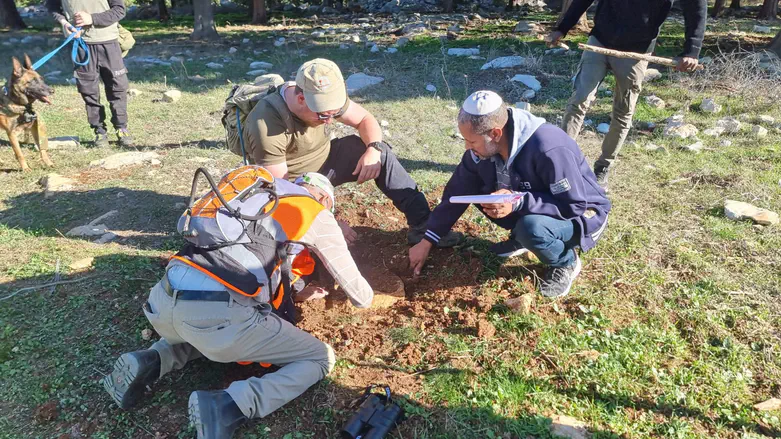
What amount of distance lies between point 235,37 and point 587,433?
585 inches

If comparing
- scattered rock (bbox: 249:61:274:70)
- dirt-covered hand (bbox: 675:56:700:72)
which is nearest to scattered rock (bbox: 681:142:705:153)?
dirt-covered hand (bbox: 675:56:700:72)

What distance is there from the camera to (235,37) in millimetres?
14578

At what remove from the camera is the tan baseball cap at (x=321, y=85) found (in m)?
2.93

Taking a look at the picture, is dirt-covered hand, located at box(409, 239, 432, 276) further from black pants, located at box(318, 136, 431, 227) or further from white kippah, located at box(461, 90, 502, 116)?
white kippah, located at box(461, 90, 502, 116)

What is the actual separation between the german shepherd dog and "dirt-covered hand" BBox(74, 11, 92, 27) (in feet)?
2.95

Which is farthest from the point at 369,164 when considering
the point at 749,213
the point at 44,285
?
the point at 749,213

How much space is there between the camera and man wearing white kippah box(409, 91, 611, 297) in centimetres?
273

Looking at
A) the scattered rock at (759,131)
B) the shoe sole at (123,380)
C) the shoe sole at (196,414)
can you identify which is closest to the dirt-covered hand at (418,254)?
the shoe sole at (196,414)

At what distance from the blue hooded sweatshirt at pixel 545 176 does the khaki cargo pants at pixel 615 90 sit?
1.67 meters

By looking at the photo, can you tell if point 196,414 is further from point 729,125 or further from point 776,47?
point 776,47

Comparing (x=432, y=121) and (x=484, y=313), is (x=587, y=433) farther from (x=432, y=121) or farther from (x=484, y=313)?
(x=432, y=121)

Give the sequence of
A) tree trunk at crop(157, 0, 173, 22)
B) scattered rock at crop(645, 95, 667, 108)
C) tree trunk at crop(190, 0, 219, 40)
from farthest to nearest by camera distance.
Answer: tree trunk at crop(157, 0, 173, 22)
tree trunk at crop(190, 0, 219, 40)
scattered rock at crop(645, 95, 667, 108)

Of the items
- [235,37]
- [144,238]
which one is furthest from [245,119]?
[235,37]

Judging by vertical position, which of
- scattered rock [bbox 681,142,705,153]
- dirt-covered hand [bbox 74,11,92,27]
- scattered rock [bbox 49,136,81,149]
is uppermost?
dirt-covered hand [bbox 74,11,92,27]
